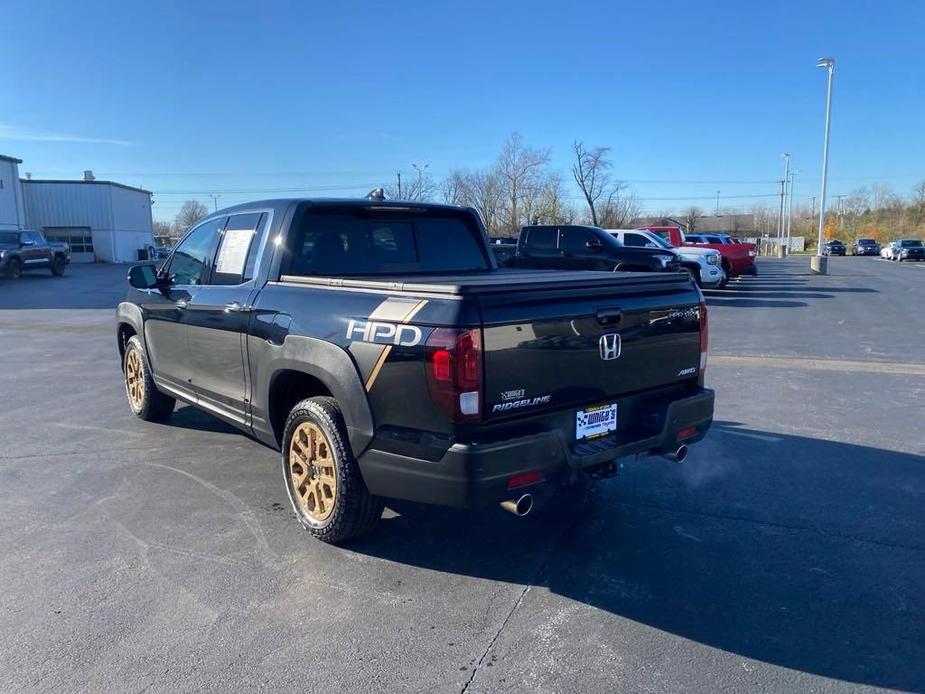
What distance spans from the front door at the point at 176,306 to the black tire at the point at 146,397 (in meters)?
0.27

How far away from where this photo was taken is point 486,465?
314 centimetres

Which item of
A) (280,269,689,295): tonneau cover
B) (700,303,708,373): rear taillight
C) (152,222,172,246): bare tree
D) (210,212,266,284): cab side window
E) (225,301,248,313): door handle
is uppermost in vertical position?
(152,222,172,246): bare tree

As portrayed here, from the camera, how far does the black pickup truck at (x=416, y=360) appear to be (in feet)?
10.5

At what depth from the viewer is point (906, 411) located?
6.90 m

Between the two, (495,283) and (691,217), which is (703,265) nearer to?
(495,283)

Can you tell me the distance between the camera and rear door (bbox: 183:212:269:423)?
15.1ft

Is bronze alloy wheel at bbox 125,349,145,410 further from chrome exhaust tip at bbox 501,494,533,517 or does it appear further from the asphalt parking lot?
chrome exhaust tip at bbox 501,494,533,517

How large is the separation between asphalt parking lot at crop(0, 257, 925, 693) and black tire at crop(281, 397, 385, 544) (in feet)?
0.47

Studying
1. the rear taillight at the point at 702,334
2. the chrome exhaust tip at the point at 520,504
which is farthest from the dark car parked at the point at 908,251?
the chrome exhaust tip at the point at 520,504

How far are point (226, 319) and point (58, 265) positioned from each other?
3216cm

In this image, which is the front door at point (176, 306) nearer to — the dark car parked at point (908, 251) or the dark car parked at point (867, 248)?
the dark car parked at point (908, 251)

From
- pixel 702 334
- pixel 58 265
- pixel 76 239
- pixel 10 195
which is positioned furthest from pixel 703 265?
pixel 76 239

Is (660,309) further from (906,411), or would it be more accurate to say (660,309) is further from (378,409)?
(906,411)

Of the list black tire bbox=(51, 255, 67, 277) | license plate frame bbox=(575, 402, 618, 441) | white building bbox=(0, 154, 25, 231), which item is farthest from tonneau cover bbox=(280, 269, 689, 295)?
white building bbox=(0, 154, 25, 231)
